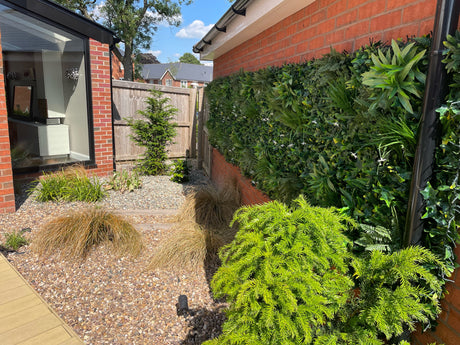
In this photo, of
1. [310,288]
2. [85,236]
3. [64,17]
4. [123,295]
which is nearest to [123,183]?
[85,236]

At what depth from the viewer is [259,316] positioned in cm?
144

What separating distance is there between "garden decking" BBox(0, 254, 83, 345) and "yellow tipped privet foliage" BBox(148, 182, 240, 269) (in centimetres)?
124

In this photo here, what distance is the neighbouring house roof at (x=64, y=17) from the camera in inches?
224

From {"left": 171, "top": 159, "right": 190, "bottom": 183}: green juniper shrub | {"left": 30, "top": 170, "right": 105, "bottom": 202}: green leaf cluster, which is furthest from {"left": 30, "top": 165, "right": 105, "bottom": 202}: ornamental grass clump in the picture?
{"left": 171, "top": 159, "right": 190, "bottom": 183}: green juniper shrub

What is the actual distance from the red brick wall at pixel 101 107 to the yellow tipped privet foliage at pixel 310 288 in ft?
19.6

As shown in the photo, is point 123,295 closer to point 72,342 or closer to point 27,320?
point 27,320

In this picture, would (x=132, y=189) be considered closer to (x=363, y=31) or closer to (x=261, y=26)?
(x=261, y=26)

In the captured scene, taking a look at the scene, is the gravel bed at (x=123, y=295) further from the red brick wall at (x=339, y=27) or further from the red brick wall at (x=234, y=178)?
the red brick wall at (x=339, y=27)

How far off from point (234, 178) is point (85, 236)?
251 centimetres

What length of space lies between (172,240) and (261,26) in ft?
9.17

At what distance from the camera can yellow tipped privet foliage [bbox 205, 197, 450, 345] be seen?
1387 millimetres

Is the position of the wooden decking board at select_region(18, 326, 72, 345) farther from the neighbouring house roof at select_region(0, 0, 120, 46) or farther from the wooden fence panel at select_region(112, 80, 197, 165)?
the wooden fence panel at select_region(112, 80, 197, 165)

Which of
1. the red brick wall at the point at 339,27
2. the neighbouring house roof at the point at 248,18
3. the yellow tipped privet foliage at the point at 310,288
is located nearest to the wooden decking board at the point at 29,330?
the yellow tipped privet foliage at the point at 310,288

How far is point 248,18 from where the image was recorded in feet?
12.6
